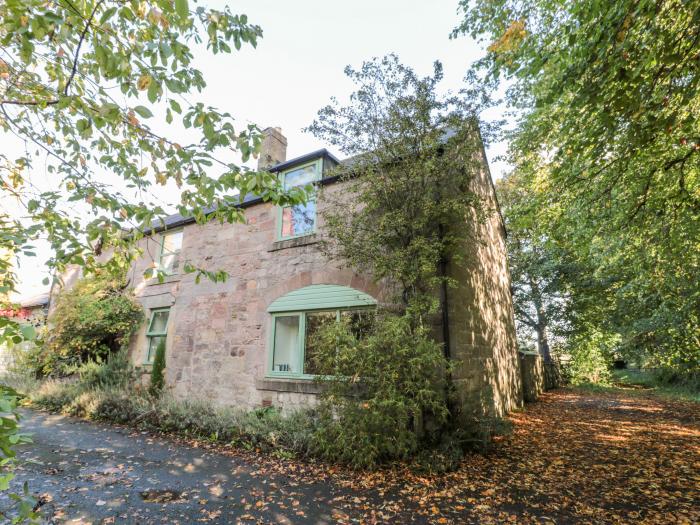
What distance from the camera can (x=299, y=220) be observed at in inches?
359

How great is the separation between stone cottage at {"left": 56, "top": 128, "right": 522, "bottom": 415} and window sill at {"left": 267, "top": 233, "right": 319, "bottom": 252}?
0.02 metres

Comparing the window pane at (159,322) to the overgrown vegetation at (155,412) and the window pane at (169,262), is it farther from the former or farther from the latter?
the window pane at (169,262)

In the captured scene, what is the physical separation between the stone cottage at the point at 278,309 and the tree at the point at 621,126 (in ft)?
6.84

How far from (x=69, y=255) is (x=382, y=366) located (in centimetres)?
423

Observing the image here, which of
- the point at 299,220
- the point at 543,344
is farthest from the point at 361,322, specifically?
the point at 543,344

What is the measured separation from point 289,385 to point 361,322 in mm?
2220

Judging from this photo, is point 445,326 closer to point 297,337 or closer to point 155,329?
point 297,337

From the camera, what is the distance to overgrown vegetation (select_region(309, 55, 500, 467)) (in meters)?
5.66

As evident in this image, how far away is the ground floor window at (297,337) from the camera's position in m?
7.77

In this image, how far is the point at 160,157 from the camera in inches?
156

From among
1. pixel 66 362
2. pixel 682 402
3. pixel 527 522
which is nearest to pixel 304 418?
pixel 527 522

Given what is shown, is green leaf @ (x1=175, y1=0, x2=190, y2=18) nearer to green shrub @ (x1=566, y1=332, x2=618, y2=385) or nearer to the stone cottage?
the stone cottage

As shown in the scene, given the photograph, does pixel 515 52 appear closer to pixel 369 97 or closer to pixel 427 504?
pixel 369 97

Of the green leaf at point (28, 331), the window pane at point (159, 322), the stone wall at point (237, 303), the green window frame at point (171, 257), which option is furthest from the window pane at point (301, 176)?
the green leaf at point (28, 331)
